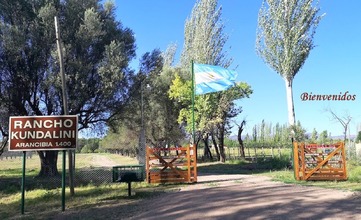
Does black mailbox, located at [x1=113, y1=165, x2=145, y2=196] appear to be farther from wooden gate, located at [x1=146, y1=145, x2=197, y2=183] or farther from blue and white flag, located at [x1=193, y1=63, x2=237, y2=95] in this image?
blue and white flag, located at [x1=193, y1=63, x2=237, y2=95]

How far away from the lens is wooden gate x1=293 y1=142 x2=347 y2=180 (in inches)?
644

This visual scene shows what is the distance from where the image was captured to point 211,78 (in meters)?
20.1

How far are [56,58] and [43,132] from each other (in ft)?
35.0

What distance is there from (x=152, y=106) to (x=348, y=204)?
102ft

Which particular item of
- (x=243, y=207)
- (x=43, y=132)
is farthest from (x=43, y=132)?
(x=243, y=207)

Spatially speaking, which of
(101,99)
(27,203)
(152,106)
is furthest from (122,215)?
(152,106)

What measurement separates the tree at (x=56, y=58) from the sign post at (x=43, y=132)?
9.66 meters

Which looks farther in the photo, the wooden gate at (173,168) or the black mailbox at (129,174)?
the wooden gate at (173,168)

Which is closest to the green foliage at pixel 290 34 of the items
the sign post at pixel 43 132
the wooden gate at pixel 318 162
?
the wooden gate at pixel 318 162

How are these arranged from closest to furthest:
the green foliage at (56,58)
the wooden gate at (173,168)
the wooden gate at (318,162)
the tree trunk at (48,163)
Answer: the wooden gate at (318,162) → the wooden gate at (173,168) → the green foliage at (56,58) → the tree trunk at (48,163)

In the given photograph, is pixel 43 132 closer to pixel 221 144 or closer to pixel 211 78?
pixel 211 78

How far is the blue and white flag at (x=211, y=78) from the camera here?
20.1m

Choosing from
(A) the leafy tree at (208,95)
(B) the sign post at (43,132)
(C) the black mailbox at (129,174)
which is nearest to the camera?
(B) the sign post at (43,132)

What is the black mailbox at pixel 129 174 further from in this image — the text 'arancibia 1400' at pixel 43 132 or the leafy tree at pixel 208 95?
the leafy tree at pixel 208 95
